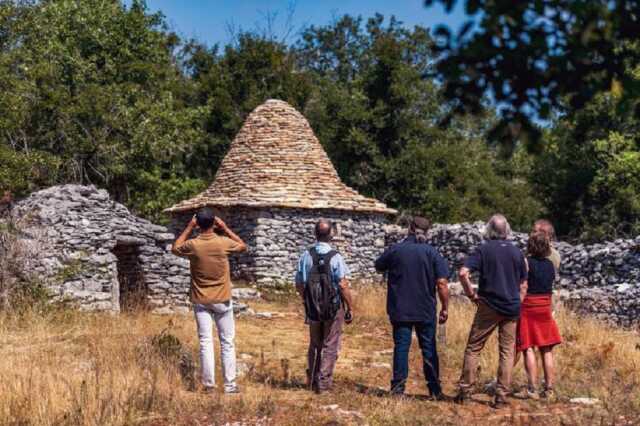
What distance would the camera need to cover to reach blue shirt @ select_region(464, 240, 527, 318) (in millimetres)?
7191

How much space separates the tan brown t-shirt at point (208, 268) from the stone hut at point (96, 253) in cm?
536

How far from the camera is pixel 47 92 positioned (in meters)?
23.3

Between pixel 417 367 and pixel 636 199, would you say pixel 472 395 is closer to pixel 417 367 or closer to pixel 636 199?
pixel 417 367

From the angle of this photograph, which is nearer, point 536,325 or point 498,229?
point 498,229

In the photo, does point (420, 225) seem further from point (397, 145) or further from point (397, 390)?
point (397, 145)

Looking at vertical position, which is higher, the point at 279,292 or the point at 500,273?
the point at 500,273

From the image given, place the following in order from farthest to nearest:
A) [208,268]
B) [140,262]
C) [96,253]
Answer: [140,262] < [96,253] < [208,268]

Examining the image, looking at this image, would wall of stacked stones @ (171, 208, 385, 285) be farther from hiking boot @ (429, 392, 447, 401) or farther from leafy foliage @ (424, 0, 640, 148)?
leafy foliage @ (424, 0, 640, 148)

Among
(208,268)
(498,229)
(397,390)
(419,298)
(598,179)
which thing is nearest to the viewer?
(498,229)

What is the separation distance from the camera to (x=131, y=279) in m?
15.2

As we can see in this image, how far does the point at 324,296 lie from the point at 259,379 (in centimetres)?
158

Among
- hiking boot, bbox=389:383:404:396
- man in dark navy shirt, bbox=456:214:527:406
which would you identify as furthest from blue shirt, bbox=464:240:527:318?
hiking boot, bbox=389:383:404:396

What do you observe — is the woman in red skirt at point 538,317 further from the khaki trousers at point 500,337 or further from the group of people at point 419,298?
the khaki trousers at point 500,337

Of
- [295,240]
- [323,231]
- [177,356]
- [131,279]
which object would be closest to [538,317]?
[323,231]
